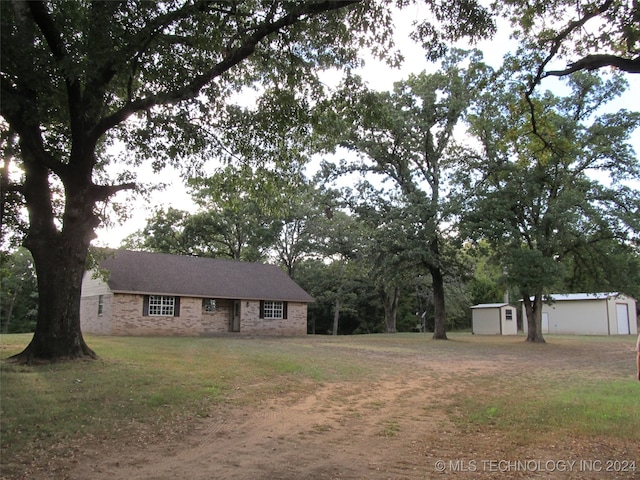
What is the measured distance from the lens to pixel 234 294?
29.3m

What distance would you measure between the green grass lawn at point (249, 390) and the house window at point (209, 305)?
13.8 m

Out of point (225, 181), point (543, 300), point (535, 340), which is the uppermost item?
point (225, 181)

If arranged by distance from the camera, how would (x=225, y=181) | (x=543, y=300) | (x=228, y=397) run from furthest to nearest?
(x=543, y=300)
(x=225, y=181)
(x=228, y=397)

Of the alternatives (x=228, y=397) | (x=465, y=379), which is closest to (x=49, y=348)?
(x=228, y=397)

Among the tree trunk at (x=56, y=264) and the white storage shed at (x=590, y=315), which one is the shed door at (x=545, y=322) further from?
the tree trunk at (x=56, y=264)

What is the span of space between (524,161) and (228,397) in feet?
25.5

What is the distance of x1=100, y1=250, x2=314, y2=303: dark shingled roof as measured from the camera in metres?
26.1

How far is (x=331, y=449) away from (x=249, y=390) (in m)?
3.81

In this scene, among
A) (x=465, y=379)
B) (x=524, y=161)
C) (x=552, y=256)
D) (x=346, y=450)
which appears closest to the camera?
(x=346, y=450)

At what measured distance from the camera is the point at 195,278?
94.8 ft

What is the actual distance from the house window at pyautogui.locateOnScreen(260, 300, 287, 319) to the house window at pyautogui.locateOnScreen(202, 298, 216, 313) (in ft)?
9.79

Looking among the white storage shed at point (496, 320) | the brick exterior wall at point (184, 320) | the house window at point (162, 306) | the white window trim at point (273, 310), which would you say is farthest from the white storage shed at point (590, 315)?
the house window at point (162, 306)

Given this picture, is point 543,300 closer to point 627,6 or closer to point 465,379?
point 465,379

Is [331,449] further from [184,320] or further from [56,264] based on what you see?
[184,320]
